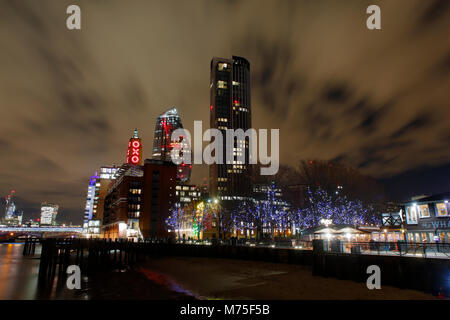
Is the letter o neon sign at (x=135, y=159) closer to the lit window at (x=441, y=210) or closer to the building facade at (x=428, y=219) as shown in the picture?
the building facade at (x=428, y=219)

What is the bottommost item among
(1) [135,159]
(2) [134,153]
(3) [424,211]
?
(3) [424,211]

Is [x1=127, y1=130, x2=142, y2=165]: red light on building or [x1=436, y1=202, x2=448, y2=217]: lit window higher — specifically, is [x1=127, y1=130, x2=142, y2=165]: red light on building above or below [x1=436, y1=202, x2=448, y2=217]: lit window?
above

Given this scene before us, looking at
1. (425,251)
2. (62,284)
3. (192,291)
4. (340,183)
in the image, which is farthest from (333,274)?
(340,183)

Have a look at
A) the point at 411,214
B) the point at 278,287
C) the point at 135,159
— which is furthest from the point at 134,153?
the point at 278,287

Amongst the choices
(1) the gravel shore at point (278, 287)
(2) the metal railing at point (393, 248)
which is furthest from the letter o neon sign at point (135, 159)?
(2) the metal railing at point (393, 248)

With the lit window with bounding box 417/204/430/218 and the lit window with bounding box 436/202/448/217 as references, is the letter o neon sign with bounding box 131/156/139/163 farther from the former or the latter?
the lit window with bounding box 436/202/448/217

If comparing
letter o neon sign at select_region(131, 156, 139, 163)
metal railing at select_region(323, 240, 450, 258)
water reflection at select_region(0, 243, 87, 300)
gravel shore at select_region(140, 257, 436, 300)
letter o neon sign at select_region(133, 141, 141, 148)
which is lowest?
water reflection at select_region(0, 243, 87, 300)

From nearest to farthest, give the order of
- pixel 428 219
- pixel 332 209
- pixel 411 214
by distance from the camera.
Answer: pixel 428 219 < pixel 411 214 < pixel 332 209

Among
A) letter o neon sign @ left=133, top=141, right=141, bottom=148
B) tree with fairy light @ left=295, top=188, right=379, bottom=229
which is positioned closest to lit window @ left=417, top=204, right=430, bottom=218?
tree with fairy light @ left=295, top=188, right=379, bottom=229

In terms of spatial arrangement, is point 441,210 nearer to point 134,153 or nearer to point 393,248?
point 393,248

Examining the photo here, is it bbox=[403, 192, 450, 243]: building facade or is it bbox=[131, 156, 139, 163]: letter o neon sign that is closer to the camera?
bbox=[403, 192, 450, 243]: building facade
